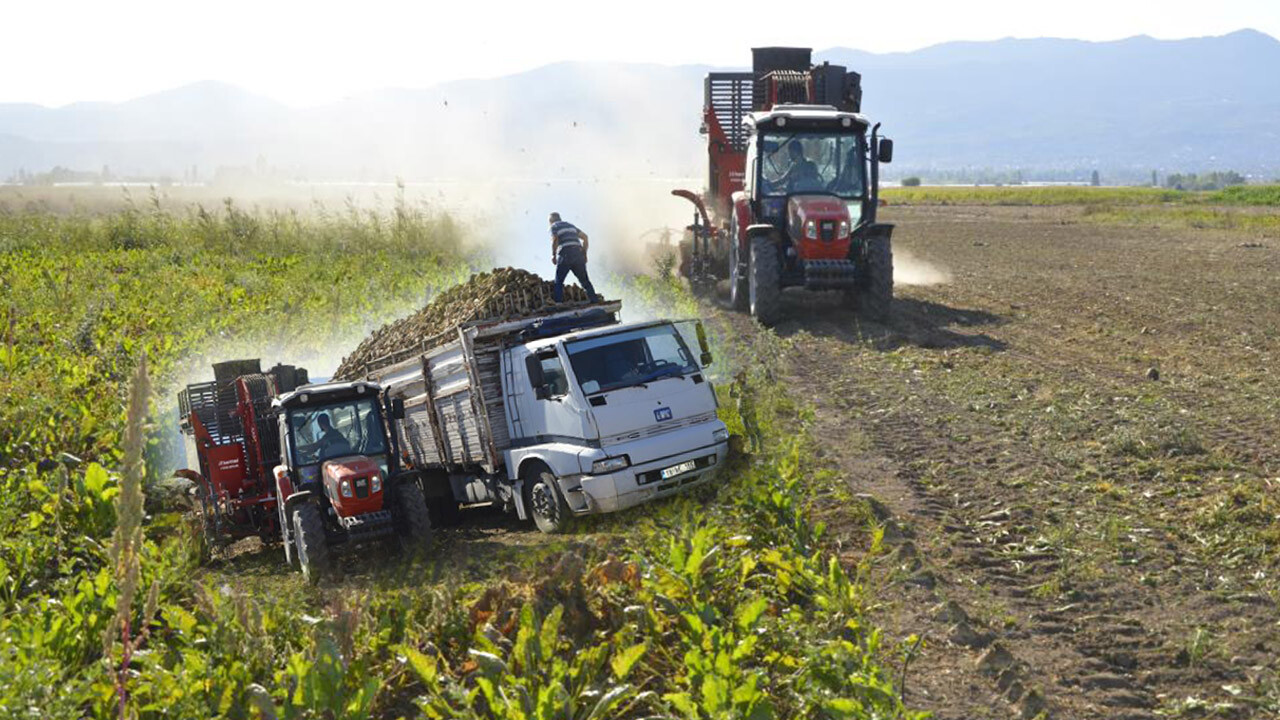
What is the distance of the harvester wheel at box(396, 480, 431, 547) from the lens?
10.2 metres

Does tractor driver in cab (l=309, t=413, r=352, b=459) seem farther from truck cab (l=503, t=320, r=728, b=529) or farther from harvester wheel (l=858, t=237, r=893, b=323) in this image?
harvester wheel (l=858, t=237, r=893, b=323)

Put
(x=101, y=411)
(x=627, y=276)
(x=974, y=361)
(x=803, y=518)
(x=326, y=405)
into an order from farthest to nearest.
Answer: (x=627, y=276) < (x=974, y=361) < (x=101, y=411) < (x=326, y=405) < (x=803, y=518)

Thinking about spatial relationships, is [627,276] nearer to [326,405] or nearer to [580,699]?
[326,405]

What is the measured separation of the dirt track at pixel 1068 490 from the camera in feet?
20.7

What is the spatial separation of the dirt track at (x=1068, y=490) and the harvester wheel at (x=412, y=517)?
3783mm

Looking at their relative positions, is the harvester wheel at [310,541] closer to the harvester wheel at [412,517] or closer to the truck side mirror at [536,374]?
the harvester wheel at [412,517]

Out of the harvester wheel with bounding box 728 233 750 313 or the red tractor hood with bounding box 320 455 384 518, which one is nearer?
the red tractor hood with bounding box 320 455 384 518

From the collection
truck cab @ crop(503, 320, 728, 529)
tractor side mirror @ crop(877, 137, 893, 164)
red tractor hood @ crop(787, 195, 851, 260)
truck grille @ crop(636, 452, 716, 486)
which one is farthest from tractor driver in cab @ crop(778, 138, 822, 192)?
truck grille @ crop(636, 452, 716, 486)

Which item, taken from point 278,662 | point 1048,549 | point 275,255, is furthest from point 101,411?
point 275,255

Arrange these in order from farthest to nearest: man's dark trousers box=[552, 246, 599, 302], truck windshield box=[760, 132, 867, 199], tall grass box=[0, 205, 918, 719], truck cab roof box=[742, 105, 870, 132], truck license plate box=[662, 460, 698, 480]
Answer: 1. truck windshield box=[760, 132, 867, 199]
2. truck cab roof box=[742, 105, 870, 132]
3. man's dark trousers box=[552, 246, 599, 302]
4. truck license plate box=[662, 460, 698, 480]
5. tall grass box=[0, 205, 918, 719]

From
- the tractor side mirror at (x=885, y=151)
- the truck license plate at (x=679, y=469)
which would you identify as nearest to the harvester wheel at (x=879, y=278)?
the tractor side mirror at (x=885, y=151)

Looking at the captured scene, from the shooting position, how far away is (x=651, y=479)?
1023cm

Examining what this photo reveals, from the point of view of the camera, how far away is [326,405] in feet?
36.2

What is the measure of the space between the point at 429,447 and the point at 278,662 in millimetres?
5946
